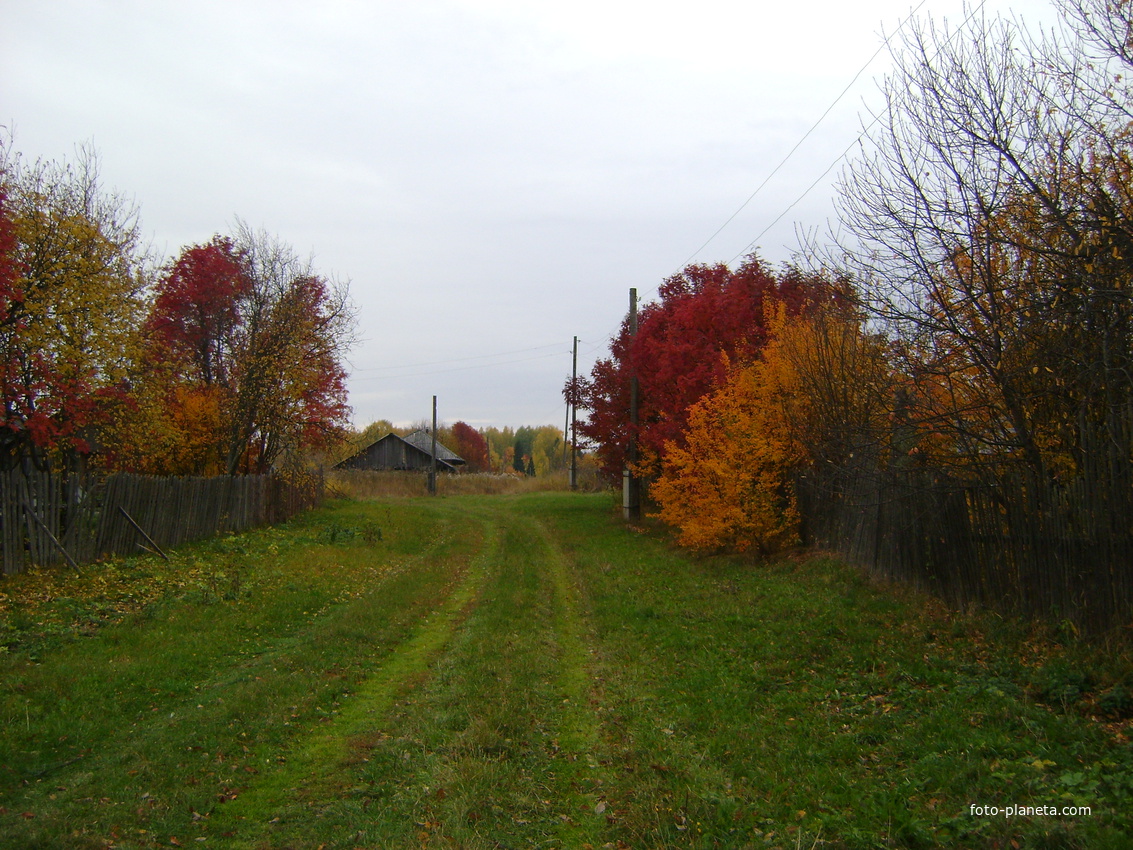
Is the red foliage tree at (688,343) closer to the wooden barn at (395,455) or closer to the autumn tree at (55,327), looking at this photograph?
the autumn tree at (55,327)

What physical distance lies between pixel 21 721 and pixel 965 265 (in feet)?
33.9

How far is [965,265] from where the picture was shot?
8.00m

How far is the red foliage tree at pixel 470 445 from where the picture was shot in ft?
347

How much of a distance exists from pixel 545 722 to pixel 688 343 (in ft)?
44.6

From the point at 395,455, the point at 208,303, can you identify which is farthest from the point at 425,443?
the point at 208,303

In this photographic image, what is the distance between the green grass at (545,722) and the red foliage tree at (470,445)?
307 feet

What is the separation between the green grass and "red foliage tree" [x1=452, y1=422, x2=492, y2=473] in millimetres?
93607

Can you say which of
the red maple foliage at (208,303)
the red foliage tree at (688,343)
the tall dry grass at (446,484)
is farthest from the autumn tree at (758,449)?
the tall dry grass at (446,484)

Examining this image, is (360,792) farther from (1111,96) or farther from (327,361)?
(327,361)

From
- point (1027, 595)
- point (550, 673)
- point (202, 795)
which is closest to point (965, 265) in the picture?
point (1027, 595)

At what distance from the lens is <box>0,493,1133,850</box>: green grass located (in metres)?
4.84

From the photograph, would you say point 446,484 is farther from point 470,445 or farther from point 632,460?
point 470,445

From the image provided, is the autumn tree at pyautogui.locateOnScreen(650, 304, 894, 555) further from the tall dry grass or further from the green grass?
the tall dry grass

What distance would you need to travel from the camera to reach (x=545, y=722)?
23.0 feet
